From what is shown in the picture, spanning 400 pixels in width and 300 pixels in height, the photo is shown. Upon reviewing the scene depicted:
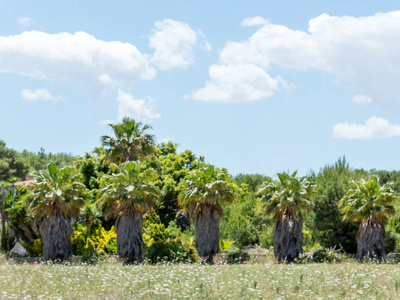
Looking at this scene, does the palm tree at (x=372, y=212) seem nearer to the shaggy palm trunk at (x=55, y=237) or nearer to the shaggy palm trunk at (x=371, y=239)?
the shaggy palm trunk at (x=371, y=239)

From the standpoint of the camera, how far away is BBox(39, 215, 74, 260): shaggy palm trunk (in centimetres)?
3322

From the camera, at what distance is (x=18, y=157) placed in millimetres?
96812

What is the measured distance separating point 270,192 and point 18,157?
74694 mm

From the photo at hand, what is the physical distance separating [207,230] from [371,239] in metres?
11.4

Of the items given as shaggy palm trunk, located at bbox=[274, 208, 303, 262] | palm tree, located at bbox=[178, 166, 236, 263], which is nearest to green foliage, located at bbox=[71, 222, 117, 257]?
palm tree, located at bbox=[178, 166, 236, 263]

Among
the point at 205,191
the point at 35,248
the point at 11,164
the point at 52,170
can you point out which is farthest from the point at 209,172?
the point at 11,164

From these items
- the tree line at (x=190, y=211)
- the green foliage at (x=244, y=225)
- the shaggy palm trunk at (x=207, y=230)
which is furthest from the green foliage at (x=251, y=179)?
the shaggy palm trunk at (x=207, y=230)

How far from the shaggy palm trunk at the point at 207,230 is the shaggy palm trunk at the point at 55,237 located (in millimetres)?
9210

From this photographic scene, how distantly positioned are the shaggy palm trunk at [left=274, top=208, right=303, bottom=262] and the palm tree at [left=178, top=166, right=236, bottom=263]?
4049mm

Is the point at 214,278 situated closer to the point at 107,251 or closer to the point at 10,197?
the point at 107,251

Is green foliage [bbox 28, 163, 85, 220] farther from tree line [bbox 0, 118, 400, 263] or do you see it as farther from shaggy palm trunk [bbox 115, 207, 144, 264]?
shaggy palm trunk [bbox 115, 207, 144, 264]

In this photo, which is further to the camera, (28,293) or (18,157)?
(18,157)

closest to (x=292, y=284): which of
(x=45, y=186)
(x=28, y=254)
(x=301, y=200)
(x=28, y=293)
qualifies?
(x=28, y=293)

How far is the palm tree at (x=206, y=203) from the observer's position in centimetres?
3428
